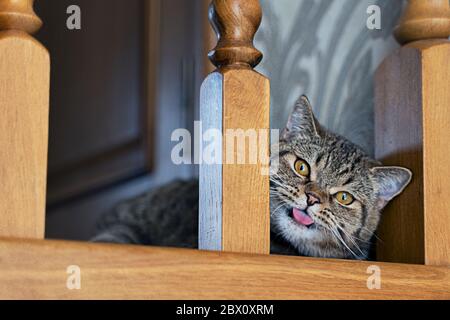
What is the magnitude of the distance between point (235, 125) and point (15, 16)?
1.11ft

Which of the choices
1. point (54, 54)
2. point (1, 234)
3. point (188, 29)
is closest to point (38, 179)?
point (1, 234)

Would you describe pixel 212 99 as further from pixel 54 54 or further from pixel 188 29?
pixel 54 54

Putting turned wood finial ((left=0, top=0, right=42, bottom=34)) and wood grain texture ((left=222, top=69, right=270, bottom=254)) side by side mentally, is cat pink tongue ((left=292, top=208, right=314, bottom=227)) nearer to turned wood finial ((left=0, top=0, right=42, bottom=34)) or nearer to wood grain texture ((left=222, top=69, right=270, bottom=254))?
wood grain texture ((left=222, top=69, right=270, bottom=254))

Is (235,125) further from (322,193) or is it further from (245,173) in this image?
(322,193)

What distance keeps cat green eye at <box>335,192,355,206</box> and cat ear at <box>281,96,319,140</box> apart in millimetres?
153

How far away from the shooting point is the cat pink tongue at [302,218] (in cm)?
139

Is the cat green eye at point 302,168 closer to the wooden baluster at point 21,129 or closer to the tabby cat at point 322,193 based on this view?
the tabby cat at point 322,193

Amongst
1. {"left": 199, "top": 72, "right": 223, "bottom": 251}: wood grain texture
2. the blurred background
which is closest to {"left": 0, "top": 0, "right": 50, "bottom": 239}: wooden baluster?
{"left": 199, "top": 72, "right": 223, "bottom": 251}: wood grain texture

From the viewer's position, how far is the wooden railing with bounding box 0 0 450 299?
0.82 m

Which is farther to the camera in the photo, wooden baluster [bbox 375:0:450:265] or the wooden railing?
wooden baluster [bbox 375:0:450:265]

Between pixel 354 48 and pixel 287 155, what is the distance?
354 millimetres

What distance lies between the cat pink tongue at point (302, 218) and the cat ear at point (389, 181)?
Result: 16 centimetres

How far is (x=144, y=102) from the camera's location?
253 centimetres

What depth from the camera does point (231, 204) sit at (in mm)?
938
